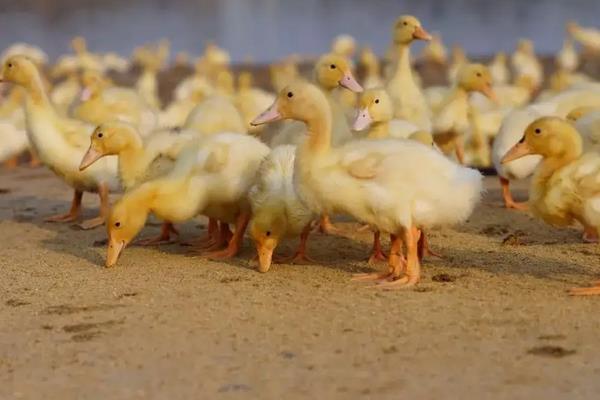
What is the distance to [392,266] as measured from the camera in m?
6.34

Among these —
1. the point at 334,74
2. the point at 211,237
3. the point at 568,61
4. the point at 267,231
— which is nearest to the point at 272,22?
the point at 568,61

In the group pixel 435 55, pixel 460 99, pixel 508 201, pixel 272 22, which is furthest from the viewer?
pixel 272 22

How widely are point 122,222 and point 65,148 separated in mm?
1882

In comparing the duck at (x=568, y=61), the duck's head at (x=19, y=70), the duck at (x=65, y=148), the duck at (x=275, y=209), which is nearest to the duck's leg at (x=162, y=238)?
the duck at (x=65, y=148)

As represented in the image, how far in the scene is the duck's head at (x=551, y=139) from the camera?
6.05 meters

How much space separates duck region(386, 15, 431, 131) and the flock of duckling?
0.01 metres

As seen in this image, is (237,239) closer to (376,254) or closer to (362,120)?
(376,254)

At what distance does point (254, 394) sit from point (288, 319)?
3.48 ft

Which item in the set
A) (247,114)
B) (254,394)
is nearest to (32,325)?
(254,394)

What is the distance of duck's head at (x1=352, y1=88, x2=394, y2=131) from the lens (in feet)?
24.5

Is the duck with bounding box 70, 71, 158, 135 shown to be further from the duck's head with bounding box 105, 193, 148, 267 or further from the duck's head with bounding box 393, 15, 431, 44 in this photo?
the duck's head with bounding box 105, 193, 148, 267

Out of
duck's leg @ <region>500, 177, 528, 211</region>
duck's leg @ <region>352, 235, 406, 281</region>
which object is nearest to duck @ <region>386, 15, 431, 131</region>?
duck's leg @ <region>500, 177, 528, 211</region>

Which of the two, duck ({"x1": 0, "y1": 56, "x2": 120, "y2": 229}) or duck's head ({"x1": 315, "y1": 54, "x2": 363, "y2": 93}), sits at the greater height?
duck's head ({"x1": 315, "y1": 54, "x2": 363, "y2": 93})

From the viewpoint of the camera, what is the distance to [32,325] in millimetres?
5418
